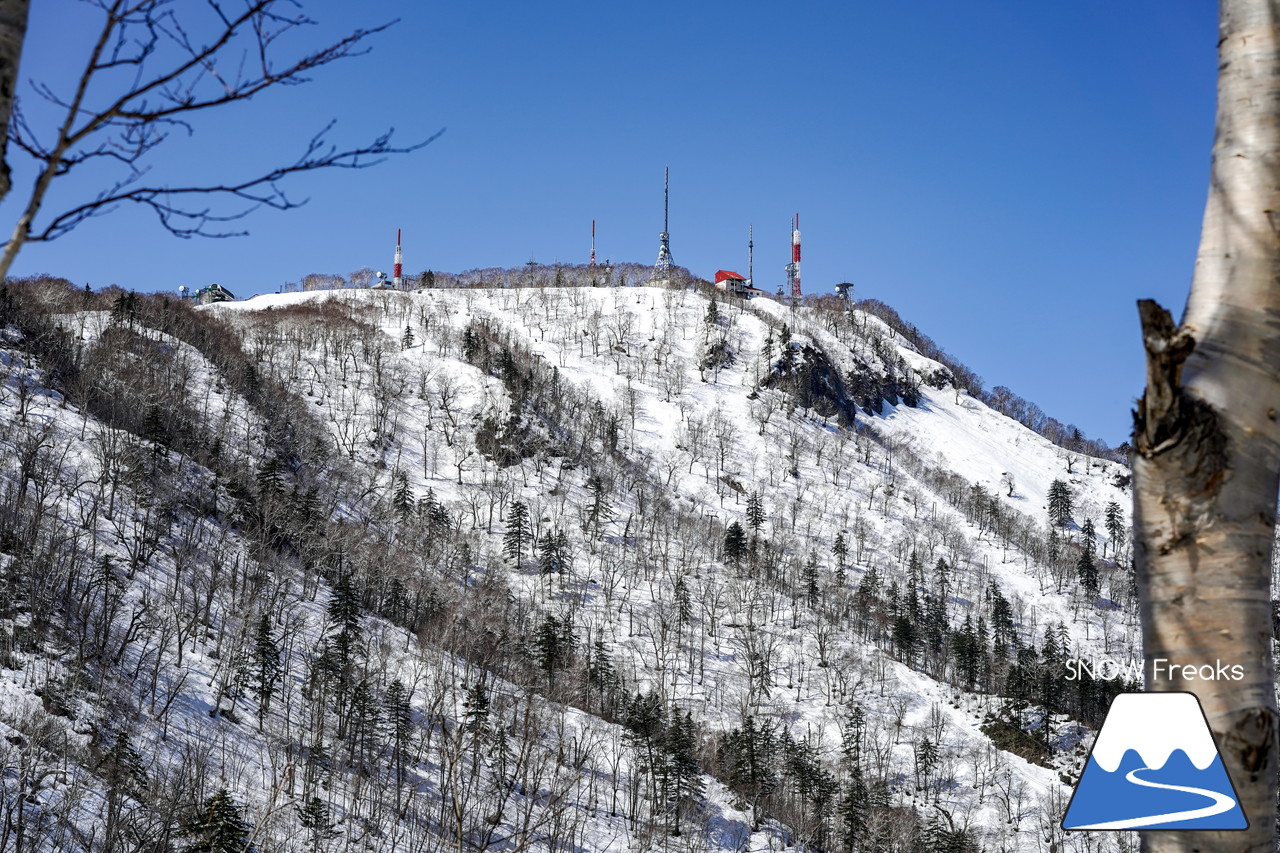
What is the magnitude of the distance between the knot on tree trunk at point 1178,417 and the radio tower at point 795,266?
143 m

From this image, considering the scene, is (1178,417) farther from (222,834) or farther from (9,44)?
(222,834)

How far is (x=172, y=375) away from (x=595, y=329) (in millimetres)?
61005

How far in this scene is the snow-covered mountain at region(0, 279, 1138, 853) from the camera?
38.4 metres

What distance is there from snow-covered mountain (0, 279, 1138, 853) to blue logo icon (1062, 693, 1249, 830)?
5502mm

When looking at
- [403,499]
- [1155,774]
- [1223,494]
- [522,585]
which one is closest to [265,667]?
[522,585]

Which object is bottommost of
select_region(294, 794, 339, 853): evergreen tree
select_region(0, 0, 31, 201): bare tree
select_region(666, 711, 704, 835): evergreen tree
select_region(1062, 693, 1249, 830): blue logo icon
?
select_region(666, 711, 704, 835): evergreen tree

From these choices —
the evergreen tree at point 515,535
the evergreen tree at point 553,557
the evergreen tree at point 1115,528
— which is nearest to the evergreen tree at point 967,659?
the evergreen tree at point 553,557

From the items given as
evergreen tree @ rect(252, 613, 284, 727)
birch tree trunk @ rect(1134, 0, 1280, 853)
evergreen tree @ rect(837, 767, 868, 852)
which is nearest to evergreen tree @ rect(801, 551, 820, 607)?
evergreen tree @ rect(837, 767, 868, 852)

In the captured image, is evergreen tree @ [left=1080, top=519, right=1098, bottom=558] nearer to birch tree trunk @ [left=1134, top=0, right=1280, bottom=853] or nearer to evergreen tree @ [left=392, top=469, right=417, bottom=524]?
evergreen tree @ [left=392, top=469, right=417, bottom=524]

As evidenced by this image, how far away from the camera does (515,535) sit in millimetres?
79688

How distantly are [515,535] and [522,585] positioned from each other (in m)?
5.37

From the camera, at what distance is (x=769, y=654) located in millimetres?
72625

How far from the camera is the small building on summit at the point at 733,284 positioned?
15675cm

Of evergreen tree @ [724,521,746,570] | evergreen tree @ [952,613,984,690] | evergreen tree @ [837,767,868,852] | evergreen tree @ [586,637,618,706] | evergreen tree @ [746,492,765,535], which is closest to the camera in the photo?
evergreen tree @ [837,767,868,852]
